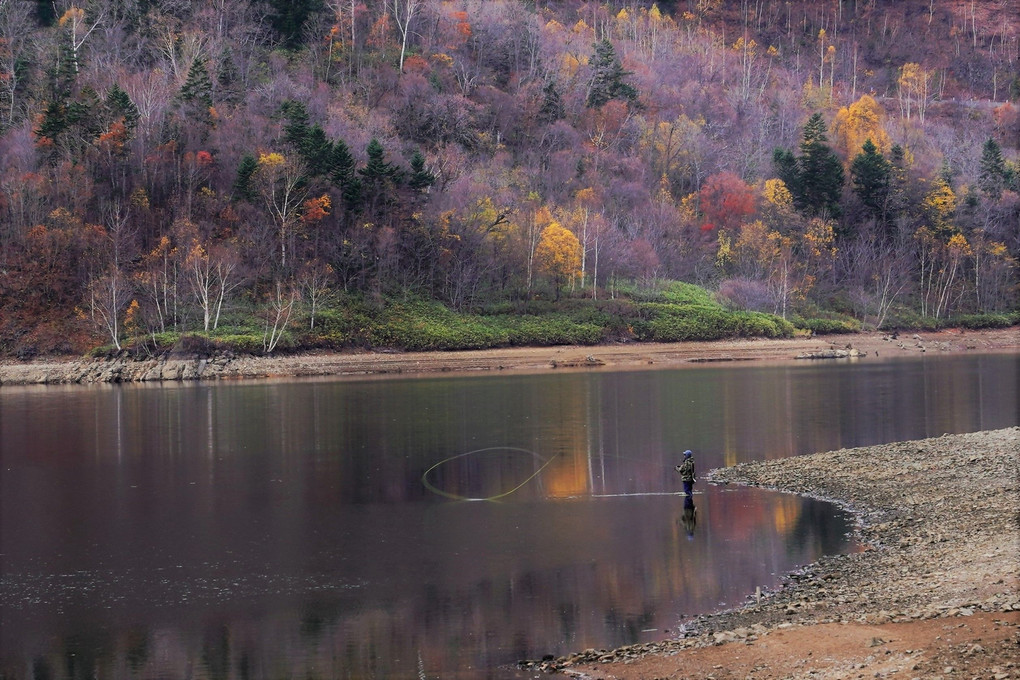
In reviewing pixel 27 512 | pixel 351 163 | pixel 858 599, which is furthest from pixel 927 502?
pixel 351 163

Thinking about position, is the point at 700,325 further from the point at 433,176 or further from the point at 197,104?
the point at 197,104

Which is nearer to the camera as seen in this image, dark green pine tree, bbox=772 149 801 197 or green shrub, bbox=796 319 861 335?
green shrub, bbox=796 319 861 335

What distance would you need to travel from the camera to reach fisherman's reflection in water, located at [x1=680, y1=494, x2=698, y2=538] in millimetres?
23264

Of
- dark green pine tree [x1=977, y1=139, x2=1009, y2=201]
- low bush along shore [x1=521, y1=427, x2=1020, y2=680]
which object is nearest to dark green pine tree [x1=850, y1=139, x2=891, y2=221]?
dark green pine tree [x1=977, y1=139, x2=1009, y2=201]

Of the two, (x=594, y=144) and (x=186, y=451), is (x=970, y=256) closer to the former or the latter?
(x=594, y=144)

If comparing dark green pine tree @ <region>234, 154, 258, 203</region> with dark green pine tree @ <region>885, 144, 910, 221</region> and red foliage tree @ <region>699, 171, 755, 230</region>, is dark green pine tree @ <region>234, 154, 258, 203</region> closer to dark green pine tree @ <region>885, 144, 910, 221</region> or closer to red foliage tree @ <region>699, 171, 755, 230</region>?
red foliage tree @ <region>699, 171, 755, 230</region>

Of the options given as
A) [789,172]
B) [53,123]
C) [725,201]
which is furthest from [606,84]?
[53,123]

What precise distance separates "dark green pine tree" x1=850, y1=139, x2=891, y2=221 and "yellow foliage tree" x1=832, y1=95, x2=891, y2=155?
14184 millimetres

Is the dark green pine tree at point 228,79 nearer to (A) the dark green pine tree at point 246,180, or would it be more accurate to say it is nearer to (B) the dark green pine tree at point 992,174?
(A) the dark green pine tree at point 246,180

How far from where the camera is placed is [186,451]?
1436 inches

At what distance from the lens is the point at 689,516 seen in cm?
2450

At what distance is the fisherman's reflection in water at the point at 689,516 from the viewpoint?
76.3 feet

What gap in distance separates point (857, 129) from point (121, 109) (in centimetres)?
8397

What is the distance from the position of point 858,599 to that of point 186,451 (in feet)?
84.3
